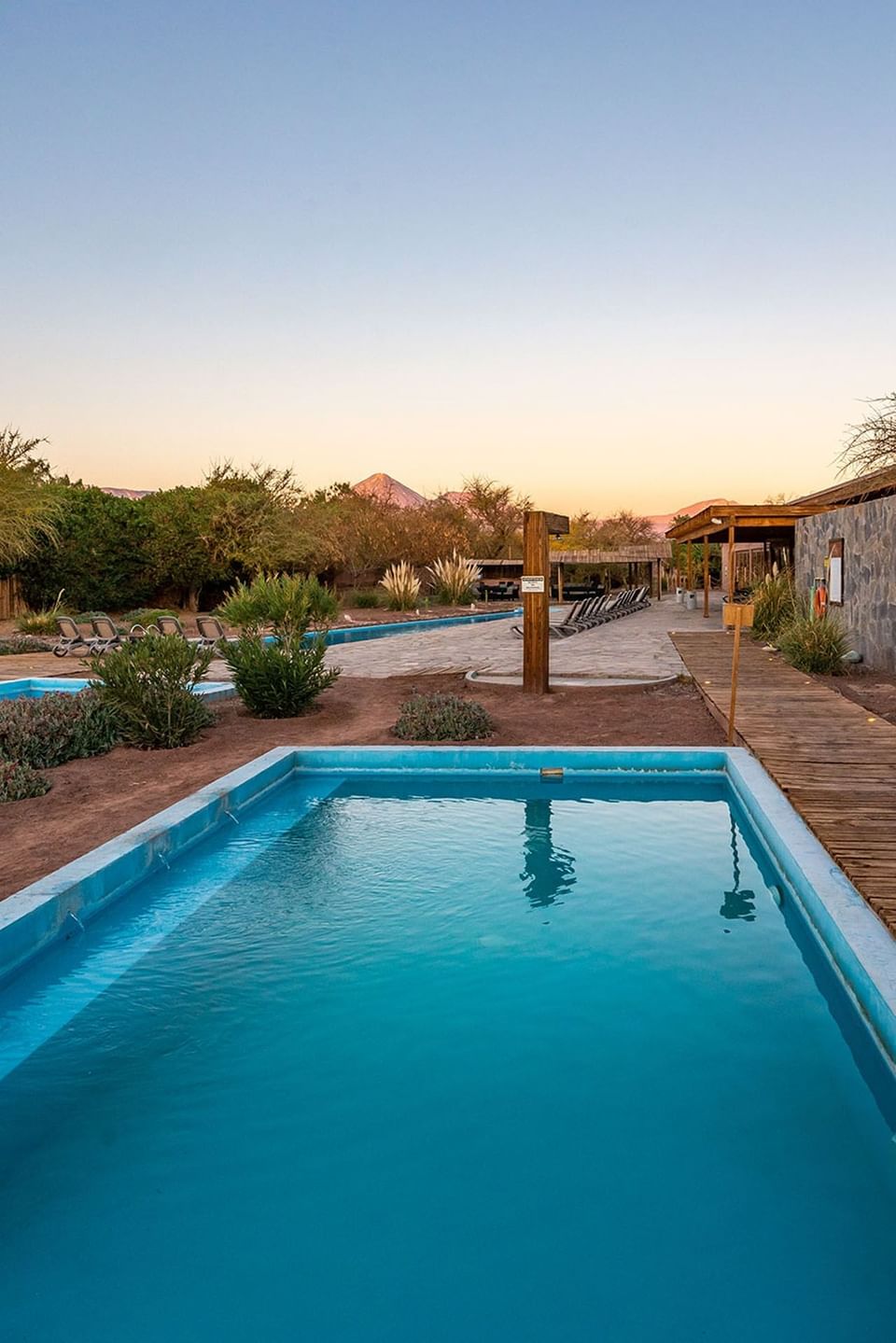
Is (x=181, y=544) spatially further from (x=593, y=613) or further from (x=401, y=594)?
(x=593, y=613)

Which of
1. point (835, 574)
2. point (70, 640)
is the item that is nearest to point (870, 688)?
point (835, 574)

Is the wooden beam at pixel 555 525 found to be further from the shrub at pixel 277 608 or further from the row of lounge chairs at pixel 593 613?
the row of lounge chairs at pixel 593 613

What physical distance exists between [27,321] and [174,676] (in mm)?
15768

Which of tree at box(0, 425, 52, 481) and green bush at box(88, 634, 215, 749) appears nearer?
green bush at box(88, 634, 215, 749)

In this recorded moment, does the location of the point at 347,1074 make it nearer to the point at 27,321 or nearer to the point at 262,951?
the point at 262,951

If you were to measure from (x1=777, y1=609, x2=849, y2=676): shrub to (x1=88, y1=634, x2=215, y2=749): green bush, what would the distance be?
8332mm

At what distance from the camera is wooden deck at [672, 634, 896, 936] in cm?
458

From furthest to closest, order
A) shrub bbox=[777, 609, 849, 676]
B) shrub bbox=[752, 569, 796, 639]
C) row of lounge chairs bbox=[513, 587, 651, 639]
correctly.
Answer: row of lounge chairs bbox=[513, 587, 651, 639] < shrub bbox=[752, 569, 796, 639] < shrub bbox=[777, 609, 849, 676]

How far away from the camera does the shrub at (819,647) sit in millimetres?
12953

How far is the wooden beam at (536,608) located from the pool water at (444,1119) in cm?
539

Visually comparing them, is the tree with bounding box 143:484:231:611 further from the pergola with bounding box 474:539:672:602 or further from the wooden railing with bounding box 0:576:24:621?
the pergola with bounding box 474:539:672:602

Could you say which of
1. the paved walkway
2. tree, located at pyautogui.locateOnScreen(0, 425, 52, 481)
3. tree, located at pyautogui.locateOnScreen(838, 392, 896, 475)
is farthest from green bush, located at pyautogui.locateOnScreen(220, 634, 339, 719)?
tree, located at pyautogui.locateOnScreen(0, 425, 52, 481)

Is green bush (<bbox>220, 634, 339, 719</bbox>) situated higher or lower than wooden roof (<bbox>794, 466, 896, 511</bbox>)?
lower

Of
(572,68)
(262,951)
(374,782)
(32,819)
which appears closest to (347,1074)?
(262,951)
